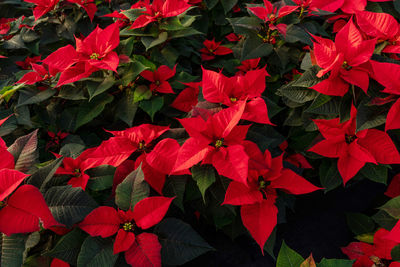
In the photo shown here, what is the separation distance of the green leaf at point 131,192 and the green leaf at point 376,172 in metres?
0.68

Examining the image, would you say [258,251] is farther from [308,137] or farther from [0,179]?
[0,179]

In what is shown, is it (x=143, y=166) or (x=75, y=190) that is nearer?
(x=75, y=190)

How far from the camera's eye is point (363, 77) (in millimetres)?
804

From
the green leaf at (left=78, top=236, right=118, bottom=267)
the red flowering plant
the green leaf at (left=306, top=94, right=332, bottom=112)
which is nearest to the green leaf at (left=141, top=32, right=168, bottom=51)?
the red flowering plant

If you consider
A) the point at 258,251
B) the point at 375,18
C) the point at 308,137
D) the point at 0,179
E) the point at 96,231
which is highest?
the point at 375,18

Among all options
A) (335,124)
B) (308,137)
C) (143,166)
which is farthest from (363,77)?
(143,166)

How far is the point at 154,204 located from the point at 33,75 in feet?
2.05

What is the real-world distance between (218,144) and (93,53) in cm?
51

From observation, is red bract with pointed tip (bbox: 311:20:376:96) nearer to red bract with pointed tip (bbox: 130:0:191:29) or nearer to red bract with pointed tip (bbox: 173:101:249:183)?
red bract with pointed tip (bbox: 173:101:249:183)

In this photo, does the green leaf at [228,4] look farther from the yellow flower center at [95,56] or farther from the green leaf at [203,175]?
the green leaf at [203,175]

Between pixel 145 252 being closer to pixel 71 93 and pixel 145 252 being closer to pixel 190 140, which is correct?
pixel 190 140

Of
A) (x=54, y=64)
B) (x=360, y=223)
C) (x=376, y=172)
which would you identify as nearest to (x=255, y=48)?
(x=376, y=172)

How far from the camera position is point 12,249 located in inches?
24.0

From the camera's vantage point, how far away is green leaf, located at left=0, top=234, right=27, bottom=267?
0.59 metres
